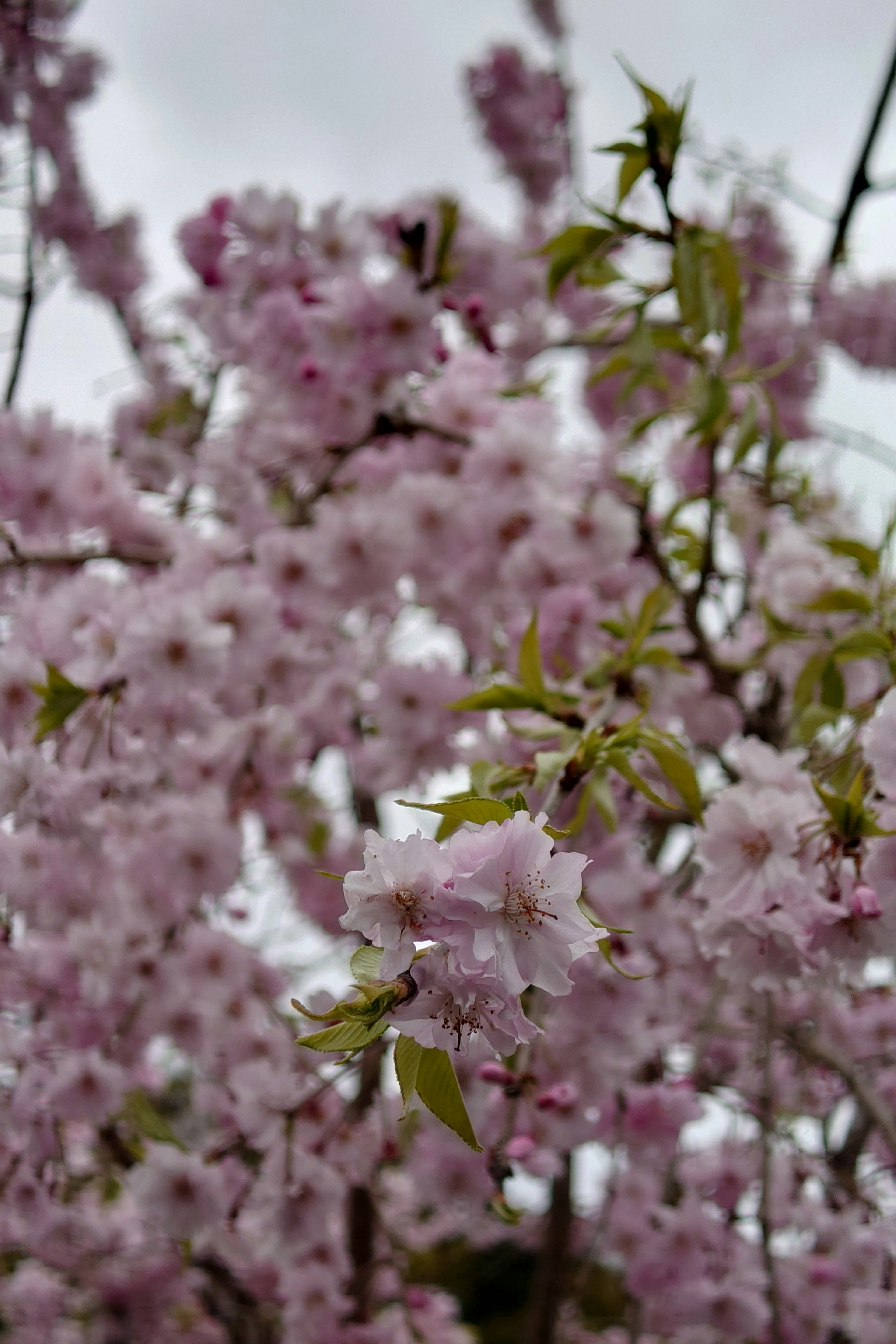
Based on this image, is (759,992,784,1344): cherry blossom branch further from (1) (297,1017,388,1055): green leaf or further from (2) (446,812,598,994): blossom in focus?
(1) (297,1017,388,1055): green leaf

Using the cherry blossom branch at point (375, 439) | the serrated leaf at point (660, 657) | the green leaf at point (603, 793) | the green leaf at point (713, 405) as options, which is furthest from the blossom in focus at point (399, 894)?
the cherry blossom branch at point (375, 439)

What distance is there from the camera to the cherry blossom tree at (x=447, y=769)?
1.12 meters

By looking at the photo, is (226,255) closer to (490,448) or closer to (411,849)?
(490,448)

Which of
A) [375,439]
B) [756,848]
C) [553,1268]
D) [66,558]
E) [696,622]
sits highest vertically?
[375,439]

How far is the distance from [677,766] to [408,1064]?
0.51 meters

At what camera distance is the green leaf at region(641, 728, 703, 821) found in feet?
3.26

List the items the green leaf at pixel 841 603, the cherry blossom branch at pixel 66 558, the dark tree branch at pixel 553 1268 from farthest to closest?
1. the dark tree branch at pixel 553 1268
2. the cherry blossom branch at pixel 66 558
3. the green leaf at pixel 841 603

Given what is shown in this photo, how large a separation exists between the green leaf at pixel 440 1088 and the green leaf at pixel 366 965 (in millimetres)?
94

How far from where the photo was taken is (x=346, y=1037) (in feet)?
1.86

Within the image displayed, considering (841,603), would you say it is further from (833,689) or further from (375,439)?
(375,439)

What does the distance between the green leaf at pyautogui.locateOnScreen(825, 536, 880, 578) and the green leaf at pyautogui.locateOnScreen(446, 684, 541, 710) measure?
0.56 metres

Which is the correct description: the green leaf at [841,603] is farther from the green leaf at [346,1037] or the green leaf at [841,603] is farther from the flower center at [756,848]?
the green leaf at [346,1037]

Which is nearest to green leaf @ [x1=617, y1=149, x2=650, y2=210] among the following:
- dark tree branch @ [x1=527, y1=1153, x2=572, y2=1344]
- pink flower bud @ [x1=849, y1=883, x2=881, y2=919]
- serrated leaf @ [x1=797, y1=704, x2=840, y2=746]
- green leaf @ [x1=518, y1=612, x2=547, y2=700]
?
green leaf @ [x1=518, y1=612, x2=547, y2=700]

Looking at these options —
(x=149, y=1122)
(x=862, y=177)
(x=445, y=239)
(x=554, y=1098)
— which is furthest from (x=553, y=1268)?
(x=862, y=177)
